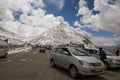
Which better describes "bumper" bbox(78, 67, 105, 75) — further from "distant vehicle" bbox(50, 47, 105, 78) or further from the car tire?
the car tire

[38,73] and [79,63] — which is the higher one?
[79,63]

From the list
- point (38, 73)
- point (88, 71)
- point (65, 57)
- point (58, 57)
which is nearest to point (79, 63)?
point (88, 71)

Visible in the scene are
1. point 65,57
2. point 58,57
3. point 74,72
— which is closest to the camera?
point 74,72

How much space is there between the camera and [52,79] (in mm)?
8562

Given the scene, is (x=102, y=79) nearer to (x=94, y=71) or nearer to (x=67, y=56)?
(x=94, y=71)

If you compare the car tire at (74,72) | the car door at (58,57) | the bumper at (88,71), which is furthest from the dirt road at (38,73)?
the bumper at (88,71)

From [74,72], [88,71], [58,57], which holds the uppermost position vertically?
[58,57]

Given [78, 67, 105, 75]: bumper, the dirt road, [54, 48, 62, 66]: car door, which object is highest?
[54, 48, 62, 66]: car door

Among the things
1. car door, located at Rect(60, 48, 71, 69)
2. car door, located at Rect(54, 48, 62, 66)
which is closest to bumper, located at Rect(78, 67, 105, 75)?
car door, located at Rect(60, 48, 71, 69)

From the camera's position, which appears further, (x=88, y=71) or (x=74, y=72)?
(x=74, y=72)

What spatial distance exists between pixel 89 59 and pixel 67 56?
1695 mm

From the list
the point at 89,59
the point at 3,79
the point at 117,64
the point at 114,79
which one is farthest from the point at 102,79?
the point at 3,79

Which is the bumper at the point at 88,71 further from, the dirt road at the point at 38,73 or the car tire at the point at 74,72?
the dirt road at the point at 38,73

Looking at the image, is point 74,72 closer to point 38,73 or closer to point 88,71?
point 88,71
